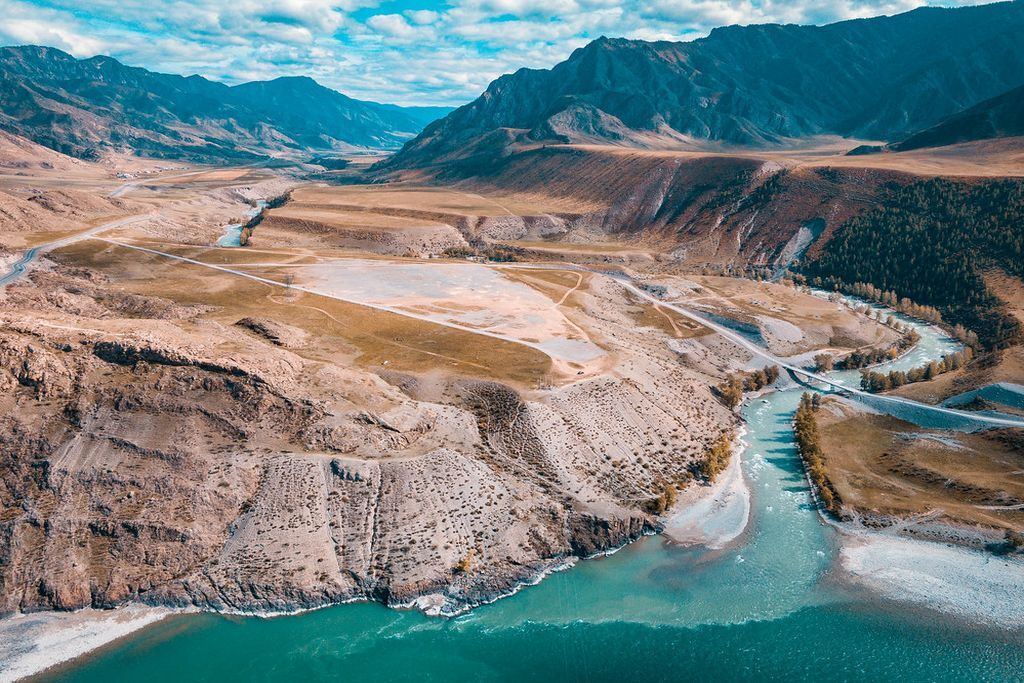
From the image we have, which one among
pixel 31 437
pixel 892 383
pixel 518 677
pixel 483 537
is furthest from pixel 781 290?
pixel 31 437

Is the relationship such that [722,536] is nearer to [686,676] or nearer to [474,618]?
[686,676]

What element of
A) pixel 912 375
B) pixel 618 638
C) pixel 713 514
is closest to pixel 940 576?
pixel 713 514

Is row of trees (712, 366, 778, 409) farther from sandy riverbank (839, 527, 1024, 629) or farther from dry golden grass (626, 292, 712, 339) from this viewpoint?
sandy riverbank (839, 527, 1024, 629)

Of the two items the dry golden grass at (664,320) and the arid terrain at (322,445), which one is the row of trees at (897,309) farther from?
the dry golden grass at (664,320)

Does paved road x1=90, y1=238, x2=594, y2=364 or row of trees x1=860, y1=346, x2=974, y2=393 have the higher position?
paved road x1=90, y1=238, x2=594, y2=364

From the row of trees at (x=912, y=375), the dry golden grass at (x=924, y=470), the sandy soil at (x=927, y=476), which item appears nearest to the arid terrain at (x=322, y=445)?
the dry golden grass at (x=924, y=470)

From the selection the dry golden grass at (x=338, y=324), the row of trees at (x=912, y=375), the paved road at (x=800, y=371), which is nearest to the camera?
the paved road at (x=800, y=371)

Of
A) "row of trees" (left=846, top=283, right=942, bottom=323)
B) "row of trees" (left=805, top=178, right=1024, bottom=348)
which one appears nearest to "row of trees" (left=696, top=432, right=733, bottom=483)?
"row of trees" (left=805, top=178, right=1024, bottom=348)
